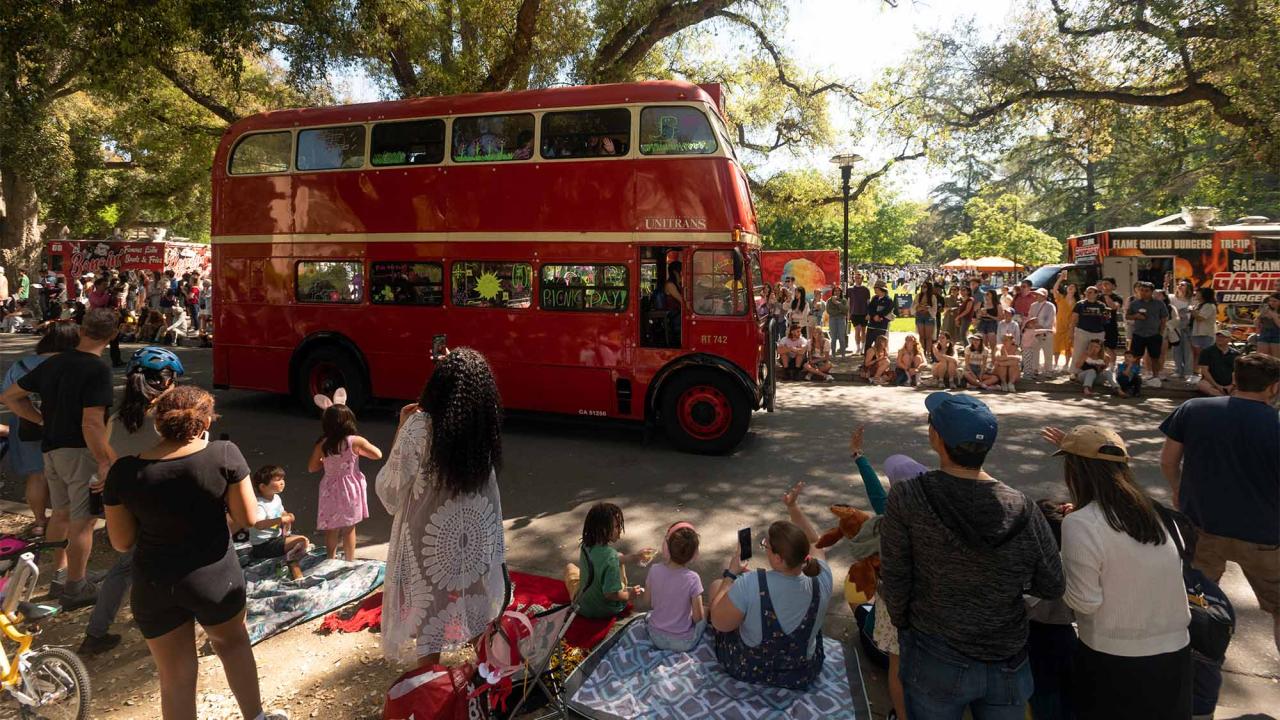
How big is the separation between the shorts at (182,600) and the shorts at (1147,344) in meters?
13.8

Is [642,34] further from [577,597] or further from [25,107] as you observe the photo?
[577,597]

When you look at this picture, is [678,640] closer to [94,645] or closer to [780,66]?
[94,645]

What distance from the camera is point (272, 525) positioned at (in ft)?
15.7

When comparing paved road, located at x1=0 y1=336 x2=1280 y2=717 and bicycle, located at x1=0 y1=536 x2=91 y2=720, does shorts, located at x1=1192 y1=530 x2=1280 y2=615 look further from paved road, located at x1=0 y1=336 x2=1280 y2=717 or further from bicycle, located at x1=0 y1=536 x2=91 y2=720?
bicycle, located at x1=0 y1=536 x2=91 y2=720

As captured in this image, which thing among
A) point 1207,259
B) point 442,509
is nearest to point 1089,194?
point 1207,259

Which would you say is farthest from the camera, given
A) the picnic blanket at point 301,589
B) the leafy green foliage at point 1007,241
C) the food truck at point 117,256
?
the leafy green foliage at point 1007,241

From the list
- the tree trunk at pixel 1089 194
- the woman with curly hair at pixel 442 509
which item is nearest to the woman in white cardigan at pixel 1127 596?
the woman with curly hair at pixel 442 509

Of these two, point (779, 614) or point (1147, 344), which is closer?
point (779, 614)

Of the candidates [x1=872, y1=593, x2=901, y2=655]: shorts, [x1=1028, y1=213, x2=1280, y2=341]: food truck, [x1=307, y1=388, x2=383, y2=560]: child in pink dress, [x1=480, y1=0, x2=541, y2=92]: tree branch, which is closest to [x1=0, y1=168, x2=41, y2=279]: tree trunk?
[x1=480, y1=0, x2=541, y2=92]: tree branch

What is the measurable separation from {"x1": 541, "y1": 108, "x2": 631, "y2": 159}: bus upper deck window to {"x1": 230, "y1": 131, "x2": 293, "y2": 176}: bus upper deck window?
3.91 meters

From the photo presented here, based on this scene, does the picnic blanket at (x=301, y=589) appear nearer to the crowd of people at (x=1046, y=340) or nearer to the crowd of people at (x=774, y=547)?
the crowd of people at (x=774, y=547)

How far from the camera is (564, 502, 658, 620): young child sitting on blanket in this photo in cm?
385

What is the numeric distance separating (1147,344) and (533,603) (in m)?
12.5

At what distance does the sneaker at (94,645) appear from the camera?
3930 mm
